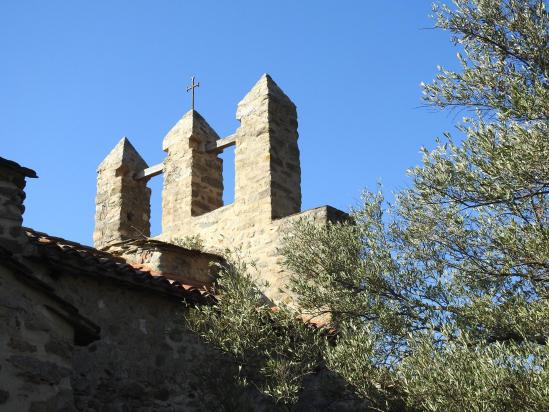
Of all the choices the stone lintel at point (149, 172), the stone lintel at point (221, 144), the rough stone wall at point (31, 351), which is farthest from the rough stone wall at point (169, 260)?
the rough stone wall at point (31, 351)

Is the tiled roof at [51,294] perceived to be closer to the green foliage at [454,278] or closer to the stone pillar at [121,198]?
the green foliage at [454,278]

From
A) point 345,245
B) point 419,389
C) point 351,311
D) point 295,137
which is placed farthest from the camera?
point 295,137

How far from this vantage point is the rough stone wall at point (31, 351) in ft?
20.7

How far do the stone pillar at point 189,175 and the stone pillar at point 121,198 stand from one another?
3.25 ft

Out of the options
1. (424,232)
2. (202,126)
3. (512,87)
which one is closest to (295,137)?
(202,126)

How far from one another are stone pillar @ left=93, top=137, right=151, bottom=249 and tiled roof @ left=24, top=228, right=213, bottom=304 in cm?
466

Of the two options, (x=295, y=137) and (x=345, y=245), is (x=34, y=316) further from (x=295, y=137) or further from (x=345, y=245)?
(x=295, y=137)

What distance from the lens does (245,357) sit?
9766mm

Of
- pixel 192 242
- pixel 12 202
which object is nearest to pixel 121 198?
pixel 192 242

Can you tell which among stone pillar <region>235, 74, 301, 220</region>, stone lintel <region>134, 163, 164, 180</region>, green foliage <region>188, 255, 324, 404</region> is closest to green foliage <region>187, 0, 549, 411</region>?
green foliage <region>188, 255, 324, 404</region>

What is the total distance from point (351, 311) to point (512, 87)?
10.9ft

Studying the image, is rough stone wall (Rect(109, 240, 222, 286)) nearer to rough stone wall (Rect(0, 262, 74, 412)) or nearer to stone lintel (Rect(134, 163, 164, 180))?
stone lintel (Rect(134, 163, 164, 180))

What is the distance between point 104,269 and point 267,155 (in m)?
4.88

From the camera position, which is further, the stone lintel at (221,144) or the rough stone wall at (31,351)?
the stone lintel at (221,144)
